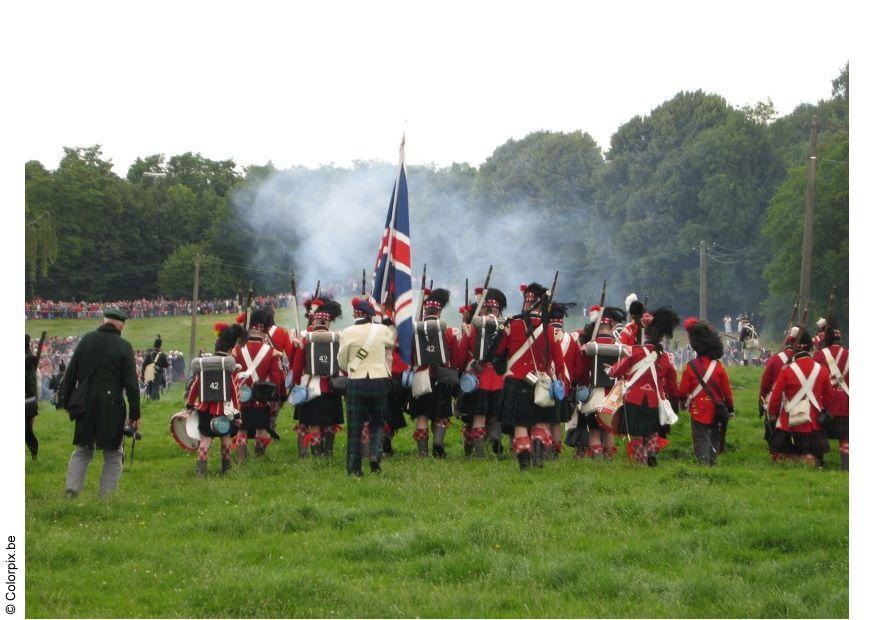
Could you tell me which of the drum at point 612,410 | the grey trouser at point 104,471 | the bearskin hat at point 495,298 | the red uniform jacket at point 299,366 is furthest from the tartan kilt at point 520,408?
the grey trouser at point 104,471

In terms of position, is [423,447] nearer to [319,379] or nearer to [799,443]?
[319,379]

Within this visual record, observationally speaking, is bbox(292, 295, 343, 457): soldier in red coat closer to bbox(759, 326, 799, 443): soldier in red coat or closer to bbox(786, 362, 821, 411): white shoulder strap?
bbox(759, 326, 799, 443): soldier in red coat

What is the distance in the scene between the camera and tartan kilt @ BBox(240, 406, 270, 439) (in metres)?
16.1

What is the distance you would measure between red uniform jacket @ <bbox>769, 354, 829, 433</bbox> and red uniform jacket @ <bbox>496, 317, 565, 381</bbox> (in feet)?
9.67

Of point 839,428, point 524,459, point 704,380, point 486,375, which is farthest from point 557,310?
point 839,428

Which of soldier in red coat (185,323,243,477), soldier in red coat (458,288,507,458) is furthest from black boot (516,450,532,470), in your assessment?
soldier in red coat (185,323,243,477)

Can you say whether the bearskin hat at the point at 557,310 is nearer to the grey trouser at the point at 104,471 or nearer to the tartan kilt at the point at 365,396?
the tartan kilt at the point at 365,396

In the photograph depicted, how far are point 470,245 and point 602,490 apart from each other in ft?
177

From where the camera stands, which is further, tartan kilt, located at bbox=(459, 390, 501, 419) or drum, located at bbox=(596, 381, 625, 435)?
tartan kilt, located at bbox=(459, 390, 501, 419)

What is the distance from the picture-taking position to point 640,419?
14.9 m

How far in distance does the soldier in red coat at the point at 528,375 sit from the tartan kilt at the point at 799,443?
298 cm

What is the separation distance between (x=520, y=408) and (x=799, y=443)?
12.3 ft

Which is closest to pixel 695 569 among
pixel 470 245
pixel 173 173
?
pixel 470 245

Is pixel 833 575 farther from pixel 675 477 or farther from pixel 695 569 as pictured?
pixel 675 477
